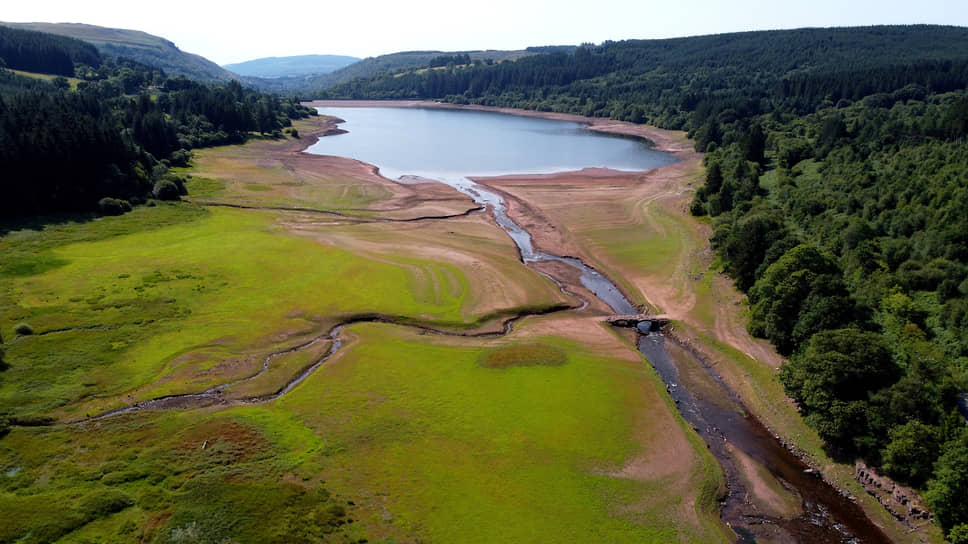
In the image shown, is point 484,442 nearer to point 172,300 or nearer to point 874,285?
point 172,300

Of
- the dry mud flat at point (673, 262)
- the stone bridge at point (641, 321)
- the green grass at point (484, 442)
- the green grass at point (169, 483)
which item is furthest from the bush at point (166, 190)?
the stone bridge at point (641, 321)

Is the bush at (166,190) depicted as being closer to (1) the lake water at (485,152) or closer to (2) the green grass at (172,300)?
(2) the green grass at (172,300)

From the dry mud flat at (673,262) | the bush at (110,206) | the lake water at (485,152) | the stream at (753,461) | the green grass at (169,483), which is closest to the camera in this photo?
the green grass at (169,483)

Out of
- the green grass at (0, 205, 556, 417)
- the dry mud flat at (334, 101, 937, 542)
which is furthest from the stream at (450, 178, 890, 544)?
the green grass at (0, 205, 556, 417)

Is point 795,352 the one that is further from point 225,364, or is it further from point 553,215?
point 553,215

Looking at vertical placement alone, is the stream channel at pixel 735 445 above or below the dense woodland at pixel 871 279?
below

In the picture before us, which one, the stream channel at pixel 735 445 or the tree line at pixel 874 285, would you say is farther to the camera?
the tree line at pixel 874 285
